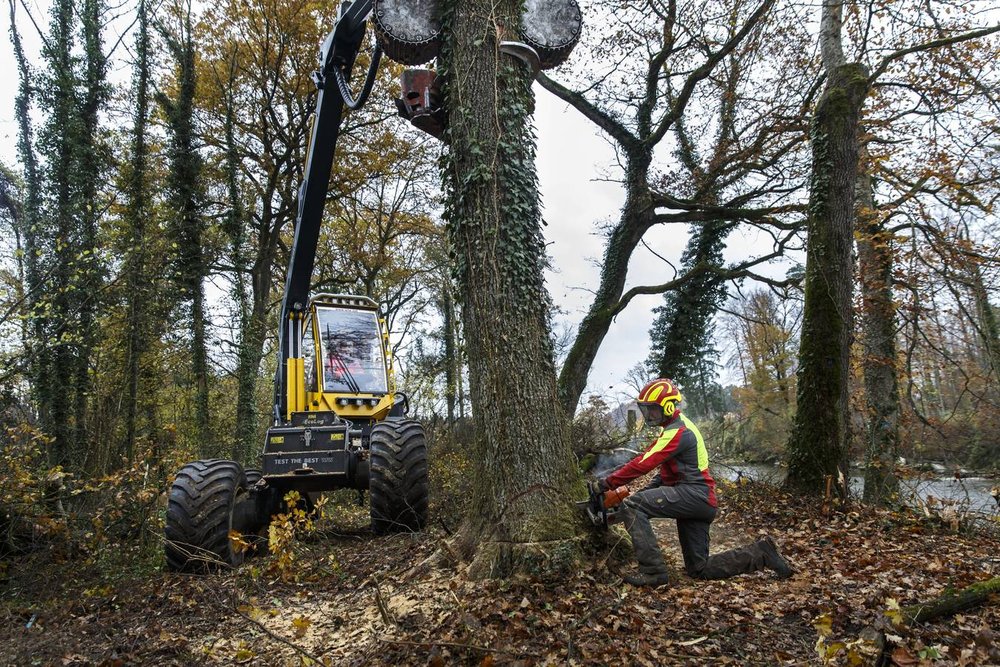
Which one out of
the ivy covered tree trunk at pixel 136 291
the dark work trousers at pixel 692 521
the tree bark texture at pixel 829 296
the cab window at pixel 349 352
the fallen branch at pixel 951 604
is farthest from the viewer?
the cab window at pixel 349 352

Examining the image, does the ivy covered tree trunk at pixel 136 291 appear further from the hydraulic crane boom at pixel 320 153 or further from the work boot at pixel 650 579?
the work boot at pixel 650 579

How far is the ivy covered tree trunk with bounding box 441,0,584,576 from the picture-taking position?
4387mm

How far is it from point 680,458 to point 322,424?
171 inches

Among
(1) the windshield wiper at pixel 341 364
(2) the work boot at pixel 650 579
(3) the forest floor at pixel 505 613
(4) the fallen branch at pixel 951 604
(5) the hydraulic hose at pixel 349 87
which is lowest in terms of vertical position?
(3) the forest floor at pixel 505 613

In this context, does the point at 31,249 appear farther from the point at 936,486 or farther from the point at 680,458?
the point at 936,486

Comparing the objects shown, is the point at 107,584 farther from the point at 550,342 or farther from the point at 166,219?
the point at 166,219

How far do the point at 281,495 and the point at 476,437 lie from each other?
4269 millimetres

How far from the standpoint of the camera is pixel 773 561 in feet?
15.8

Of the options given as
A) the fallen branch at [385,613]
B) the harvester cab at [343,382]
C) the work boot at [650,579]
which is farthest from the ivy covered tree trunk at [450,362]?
Answer: the fallen branch at [385,613]

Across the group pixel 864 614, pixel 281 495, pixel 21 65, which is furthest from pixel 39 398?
pixel 864 614

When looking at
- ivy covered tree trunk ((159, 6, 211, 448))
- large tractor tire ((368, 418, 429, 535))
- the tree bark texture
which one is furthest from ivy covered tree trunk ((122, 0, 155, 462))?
the tree bark texture

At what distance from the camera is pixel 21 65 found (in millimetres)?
14711

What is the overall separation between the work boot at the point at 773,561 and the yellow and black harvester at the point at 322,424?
12.0 ft

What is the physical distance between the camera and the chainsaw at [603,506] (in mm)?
4551
